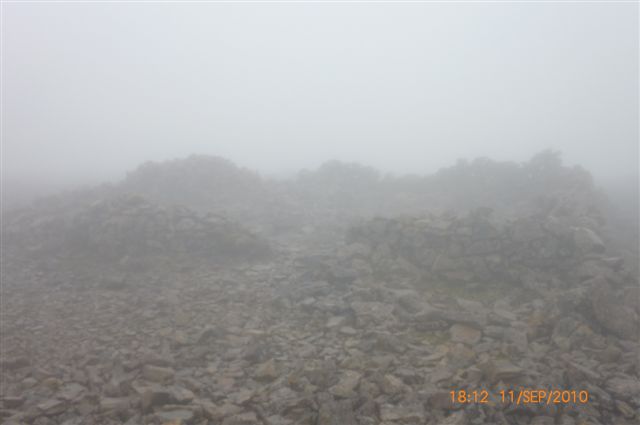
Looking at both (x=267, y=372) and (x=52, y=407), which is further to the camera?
(x=267, y=372)

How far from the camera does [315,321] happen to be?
8.46 metres

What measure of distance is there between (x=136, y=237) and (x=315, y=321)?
746 cm

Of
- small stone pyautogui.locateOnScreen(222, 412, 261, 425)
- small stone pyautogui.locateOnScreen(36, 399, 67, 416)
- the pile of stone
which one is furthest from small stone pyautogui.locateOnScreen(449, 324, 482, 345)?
the pile of stone

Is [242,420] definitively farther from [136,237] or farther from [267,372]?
[136,237]

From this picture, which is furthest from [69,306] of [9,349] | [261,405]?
[261,405]

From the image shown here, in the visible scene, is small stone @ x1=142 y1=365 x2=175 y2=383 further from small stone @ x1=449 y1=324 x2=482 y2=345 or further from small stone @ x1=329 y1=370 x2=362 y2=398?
small stone @ x1=449 y1=324 x2=482 y2=345

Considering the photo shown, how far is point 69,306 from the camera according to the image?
9398 millimetres

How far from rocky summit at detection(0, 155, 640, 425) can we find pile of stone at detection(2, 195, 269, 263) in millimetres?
62

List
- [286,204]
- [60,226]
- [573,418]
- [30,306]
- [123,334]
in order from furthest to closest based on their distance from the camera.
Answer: [286,204] → [60,226] → [30,306] → [123,334] → [573,418]

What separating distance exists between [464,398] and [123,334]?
A: 20.4 feet

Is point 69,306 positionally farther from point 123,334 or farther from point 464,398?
point 464,398

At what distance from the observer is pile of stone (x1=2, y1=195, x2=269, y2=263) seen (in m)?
12.8
